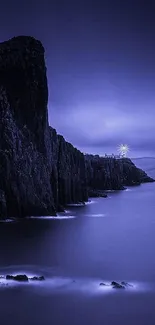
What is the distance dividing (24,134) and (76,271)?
115 feet

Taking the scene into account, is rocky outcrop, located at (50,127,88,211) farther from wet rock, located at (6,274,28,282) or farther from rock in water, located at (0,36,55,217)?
wet rock, located at (6,274,28,282)

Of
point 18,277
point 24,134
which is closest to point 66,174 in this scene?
point 24,134

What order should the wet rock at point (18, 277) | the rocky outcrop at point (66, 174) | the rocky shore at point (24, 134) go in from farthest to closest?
1. the rocky outcrop at point (66, 174)
2. the rocky shore at point (24, 134)
3. the wet rock at point (18, 277)

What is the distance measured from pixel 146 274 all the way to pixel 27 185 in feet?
103

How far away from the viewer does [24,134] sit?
61.6 metres

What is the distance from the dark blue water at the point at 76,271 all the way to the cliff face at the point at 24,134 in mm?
4178

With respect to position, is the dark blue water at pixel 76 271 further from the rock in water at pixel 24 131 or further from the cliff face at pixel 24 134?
the rock in water at pixel 24 131

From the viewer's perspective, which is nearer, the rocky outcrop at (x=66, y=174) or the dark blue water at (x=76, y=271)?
the dark blue water at (x=76, y=271)

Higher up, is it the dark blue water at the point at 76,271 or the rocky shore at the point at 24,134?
the rocky shore at the point at 24,134

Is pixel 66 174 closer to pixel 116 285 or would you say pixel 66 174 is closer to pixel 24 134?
pixel 24 134

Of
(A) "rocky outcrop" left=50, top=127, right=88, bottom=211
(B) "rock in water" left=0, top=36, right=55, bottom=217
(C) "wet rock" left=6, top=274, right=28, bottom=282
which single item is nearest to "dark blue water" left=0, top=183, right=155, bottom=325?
(C) "wet rock" left=6, top=274, right=28, bottom=282

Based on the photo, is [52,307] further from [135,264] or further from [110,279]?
[135,264]

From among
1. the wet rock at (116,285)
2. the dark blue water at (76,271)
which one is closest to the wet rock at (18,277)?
the dark blue water at (76,271)

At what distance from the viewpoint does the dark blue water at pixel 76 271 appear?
66.9ft
